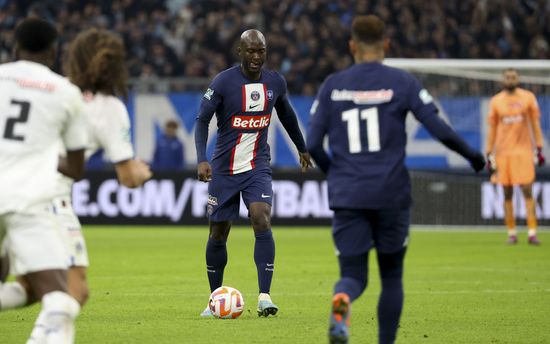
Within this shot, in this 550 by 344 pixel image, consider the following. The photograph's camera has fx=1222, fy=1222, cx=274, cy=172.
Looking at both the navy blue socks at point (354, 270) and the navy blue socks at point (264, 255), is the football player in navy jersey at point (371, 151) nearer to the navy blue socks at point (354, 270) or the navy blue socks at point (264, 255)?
the navy blue socks at point (354, 270)

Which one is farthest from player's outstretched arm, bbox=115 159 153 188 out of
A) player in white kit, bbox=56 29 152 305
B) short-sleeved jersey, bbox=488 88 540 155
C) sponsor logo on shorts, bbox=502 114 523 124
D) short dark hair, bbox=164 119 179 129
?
short dark hair, bbox=164 119 179 129

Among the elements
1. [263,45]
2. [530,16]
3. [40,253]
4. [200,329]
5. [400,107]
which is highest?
[530,16]

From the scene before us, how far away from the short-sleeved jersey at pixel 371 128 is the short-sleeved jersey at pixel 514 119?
11985 millimetres

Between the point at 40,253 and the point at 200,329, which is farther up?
the point at 40,253

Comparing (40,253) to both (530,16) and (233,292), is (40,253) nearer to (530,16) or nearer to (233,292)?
(233,292)

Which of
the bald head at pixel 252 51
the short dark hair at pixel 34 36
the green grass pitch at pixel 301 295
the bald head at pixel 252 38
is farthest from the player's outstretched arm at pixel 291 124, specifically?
the short dark hair at pixel 34 36

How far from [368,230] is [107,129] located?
63.5 inches

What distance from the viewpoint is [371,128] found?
23.2 feet

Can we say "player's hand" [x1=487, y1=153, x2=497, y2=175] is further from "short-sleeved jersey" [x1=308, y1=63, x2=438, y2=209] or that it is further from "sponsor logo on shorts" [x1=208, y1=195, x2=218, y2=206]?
"sponsor logo on shorts" [x1=208, y1=195, x2=218, y2=206]

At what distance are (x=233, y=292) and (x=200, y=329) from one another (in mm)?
795

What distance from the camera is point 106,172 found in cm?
2317

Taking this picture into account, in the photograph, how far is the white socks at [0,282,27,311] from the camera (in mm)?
6527

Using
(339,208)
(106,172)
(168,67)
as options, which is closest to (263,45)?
(339,208)

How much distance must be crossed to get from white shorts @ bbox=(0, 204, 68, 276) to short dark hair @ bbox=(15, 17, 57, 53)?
865mm
